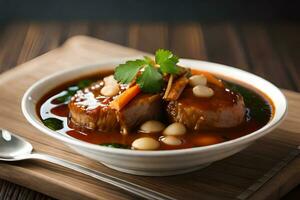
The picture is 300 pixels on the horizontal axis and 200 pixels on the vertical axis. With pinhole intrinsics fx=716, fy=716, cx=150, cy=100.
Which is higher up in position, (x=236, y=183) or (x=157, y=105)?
(x=157, y=105)

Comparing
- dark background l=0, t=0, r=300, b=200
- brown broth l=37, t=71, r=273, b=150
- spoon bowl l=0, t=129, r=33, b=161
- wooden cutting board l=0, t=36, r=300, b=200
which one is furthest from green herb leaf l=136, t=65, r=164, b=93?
dark background l=0, t=0, r=300, b=200

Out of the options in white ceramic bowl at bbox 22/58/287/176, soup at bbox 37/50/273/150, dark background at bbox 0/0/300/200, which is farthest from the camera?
dark background at bbox 0/0/300/200

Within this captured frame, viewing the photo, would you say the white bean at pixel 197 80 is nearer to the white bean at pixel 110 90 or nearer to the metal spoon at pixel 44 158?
the white bean at pixel 110 90

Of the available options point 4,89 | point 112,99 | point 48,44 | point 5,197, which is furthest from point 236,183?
point 48,44

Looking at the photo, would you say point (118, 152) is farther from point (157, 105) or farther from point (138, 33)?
point (138, 33)

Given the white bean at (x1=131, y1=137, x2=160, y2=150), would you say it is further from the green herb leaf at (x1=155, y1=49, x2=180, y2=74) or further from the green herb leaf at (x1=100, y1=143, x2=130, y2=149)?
the green herb leaf at (x1=155, y1=49, x2=180, y2=74)

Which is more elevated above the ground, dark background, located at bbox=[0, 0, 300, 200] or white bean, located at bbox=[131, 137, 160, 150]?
white bean, located at bbox=[131, 137, 160, 150]

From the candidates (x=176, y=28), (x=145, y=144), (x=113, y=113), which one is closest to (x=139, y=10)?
(x=176, y=28)
